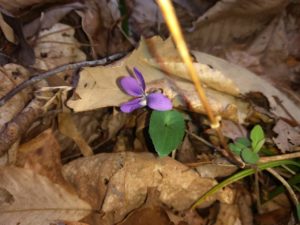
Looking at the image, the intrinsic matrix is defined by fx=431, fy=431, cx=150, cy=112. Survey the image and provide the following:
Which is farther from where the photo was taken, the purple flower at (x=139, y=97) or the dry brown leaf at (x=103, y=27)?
the dry brown leaf at (x=103, y=27)

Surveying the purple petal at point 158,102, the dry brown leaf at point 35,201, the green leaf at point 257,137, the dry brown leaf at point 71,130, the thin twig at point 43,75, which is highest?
the thin twig at point 43,75

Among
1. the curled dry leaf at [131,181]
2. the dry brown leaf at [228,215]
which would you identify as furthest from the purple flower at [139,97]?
the dry brown leaf at [228,215]

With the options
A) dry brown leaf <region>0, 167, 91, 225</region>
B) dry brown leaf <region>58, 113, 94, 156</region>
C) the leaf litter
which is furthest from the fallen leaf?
dry brown leaf <region>0, 167, 91, 225</region>

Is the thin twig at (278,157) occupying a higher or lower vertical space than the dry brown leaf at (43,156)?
lower

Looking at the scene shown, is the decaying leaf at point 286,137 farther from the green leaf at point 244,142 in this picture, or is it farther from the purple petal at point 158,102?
the purple petal at point 158,102

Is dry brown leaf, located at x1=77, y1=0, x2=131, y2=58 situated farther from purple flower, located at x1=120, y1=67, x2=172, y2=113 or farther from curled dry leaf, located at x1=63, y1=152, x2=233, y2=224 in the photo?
curled dry leaf, located at x1=63, y1=152, x2=233, y2=224

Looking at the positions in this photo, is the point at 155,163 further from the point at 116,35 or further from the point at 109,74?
the point at 116,35

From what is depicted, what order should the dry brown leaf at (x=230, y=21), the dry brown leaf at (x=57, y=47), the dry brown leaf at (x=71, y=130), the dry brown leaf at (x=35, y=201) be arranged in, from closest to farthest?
the dry brown leaf at (x=35, y=201), the dry brown leaf at (x=71, y=130), the dry brown leaf at (x=57, y=47), the dry brown leaf at (x=230, y=21)

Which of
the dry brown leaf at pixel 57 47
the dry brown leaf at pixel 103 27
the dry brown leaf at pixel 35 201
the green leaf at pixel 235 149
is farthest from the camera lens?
the dry brown leaf at pixel 103 27

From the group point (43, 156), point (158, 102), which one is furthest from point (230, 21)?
point (43, 156)
